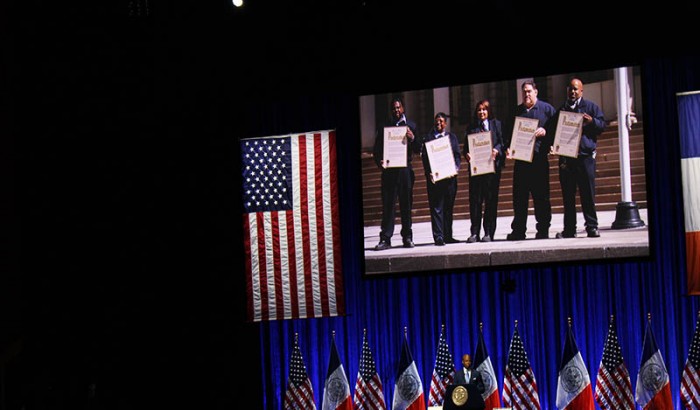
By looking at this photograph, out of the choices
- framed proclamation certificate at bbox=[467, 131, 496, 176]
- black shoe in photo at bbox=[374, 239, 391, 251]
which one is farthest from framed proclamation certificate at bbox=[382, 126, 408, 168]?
black shoe in photo at bbox=[374, 239, 391, 251]

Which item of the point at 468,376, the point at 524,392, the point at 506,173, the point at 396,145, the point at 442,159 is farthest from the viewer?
the point at 396,145

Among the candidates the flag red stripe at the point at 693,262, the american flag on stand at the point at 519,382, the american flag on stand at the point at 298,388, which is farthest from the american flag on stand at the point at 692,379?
Result: the american flag on stand at the point at 298,388

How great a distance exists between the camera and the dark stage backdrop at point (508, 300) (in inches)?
378

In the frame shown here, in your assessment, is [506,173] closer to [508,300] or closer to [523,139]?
[523,139]

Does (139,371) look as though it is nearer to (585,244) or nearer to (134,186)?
(134,186)

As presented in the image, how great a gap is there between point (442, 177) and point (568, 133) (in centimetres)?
141

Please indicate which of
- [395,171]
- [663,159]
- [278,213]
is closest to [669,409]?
[663,159]

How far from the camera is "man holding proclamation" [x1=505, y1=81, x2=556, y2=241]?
963cm

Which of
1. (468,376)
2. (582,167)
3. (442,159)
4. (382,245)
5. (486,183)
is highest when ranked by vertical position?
(442,159)

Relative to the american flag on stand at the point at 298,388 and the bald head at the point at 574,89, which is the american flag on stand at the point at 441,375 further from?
the bald head at the point at 574,89

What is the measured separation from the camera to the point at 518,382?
382 inches

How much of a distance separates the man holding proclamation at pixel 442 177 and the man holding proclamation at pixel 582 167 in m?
1.12

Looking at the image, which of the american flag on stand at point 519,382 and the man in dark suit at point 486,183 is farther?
the man in dark suit at point 486,183

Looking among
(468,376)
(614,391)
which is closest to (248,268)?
(468,376)
